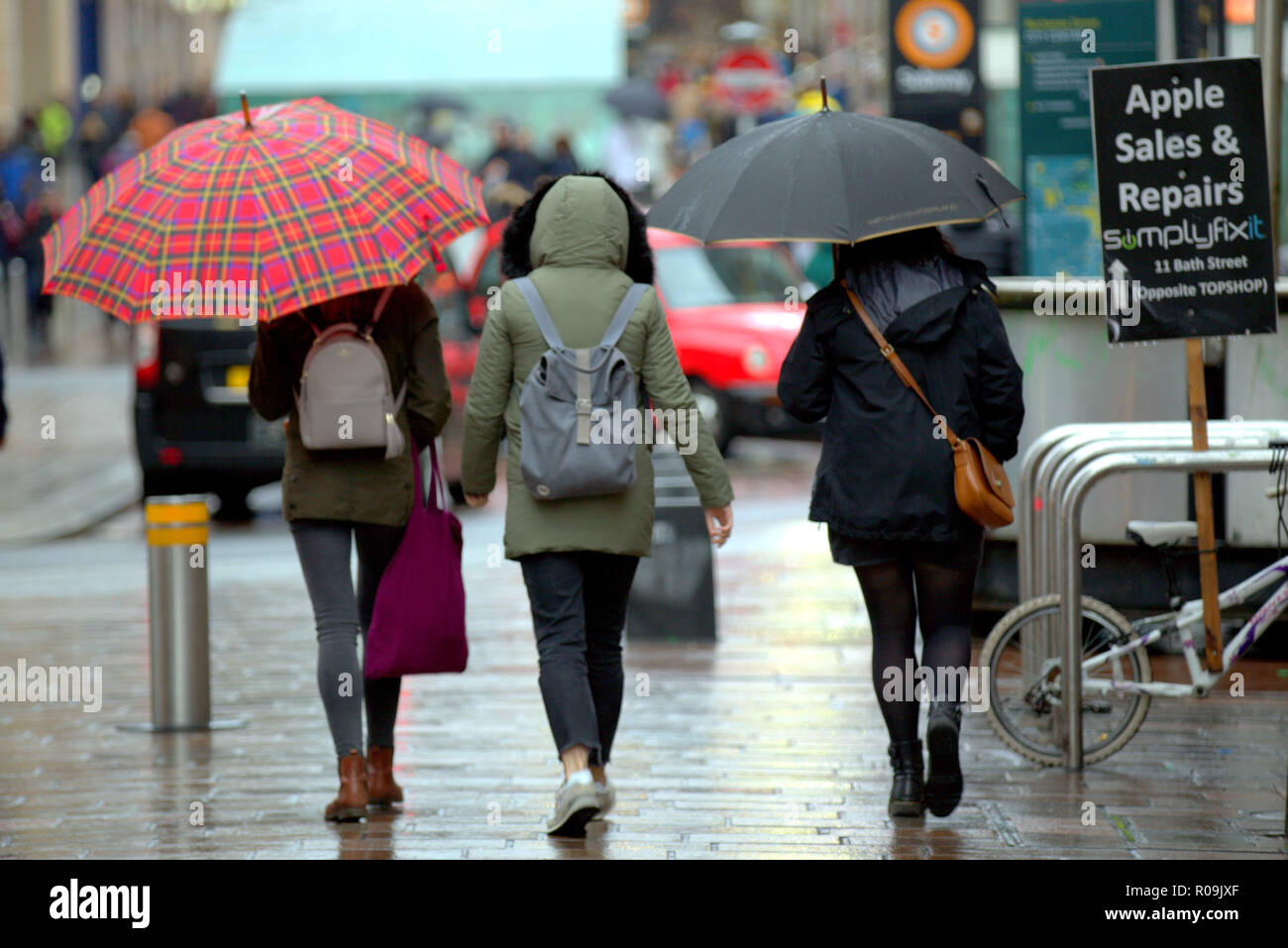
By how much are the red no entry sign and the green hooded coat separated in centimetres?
2214

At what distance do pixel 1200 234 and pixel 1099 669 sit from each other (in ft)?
4.45

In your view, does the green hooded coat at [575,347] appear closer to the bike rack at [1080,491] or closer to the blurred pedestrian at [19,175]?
the bike rack at [1080,491]

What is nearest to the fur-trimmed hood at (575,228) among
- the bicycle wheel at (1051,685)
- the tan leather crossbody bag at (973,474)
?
the tan leather crossbody bag at (973,474)

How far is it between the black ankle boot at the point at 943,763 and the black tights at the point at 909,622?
5.8 inches

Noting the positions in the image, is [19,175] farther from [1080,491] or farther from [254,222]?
[1080,491]

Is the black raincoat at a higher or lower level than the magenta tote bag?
higher

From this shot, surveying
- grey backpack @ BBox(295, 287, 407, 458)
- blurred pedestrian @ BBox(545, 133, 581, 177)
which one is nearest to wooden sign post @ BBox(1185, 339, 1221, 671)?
grey backpack @ BBox(295, 287, 407, 458)

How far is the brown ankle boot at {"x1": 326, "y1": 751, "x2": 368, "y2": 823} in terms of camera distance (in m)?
5.93

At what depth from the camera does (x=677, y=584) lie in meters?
9.10

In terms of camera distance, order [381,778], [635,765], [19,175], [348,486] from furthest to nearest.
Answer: [19,175] → [635,765] → [381,778] → [348,486]

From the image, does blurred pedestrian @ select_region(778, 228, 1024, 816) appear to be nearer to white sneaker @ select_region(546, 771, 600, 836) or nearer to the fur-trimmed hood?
the fur-trimmed hood

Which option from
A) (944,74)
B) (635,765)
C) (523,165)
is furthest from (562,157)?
(635,765)

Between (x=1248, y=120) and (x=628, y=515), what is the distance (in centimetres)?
219
